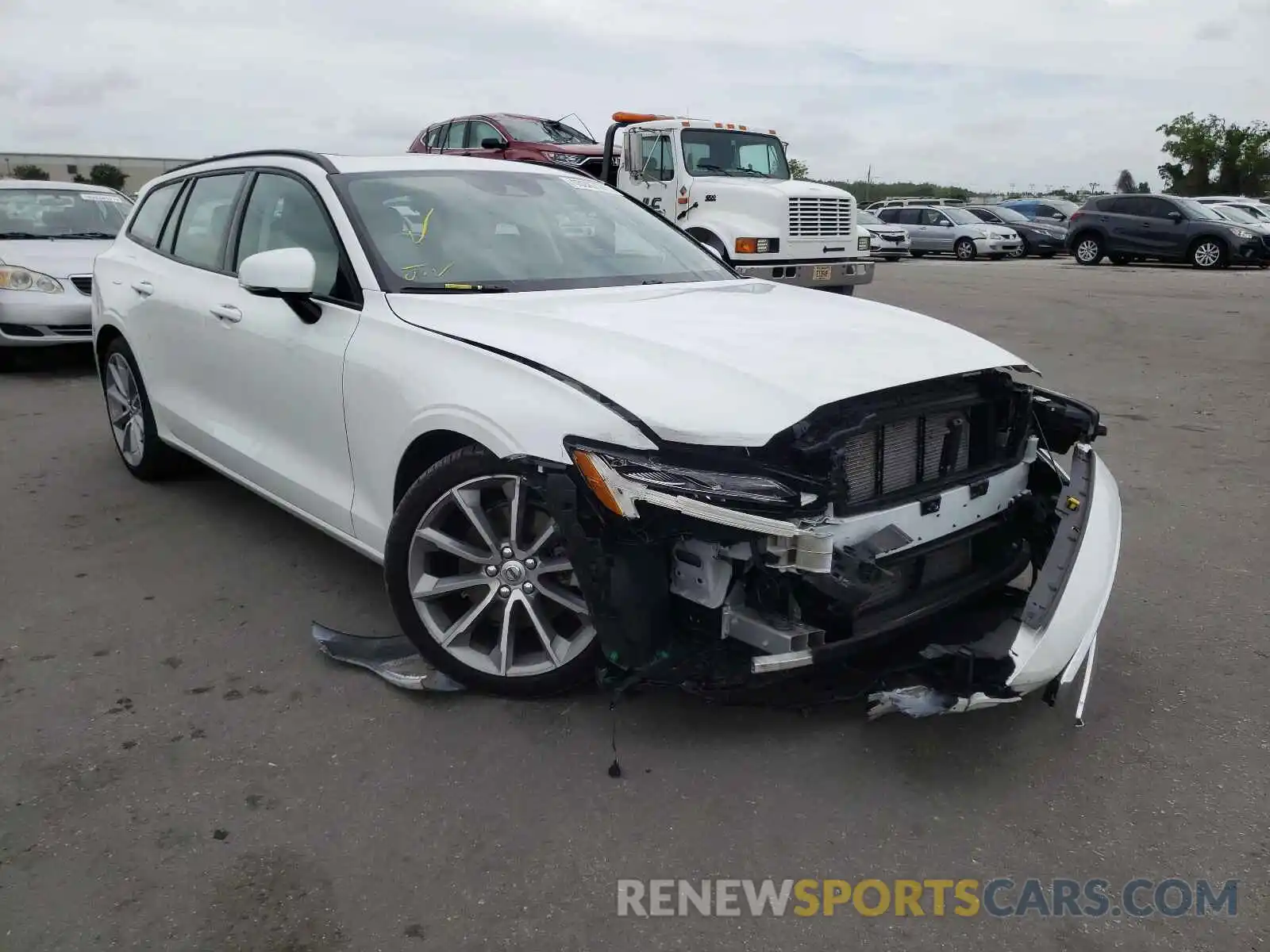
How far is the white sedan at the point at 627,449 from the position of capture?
106 inches

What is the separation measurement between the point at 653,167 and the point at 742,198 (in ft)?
4.31

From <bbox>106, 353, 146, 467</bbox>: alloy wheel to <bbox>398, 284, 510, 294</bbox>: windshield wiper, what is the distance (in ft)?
8.33

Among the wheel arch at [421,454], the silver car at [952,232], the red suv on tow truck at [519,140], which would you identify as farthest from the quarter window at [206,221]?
the silver car at [952,232]

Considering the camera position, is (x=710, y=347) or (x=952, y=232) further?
(x=952, y=232)

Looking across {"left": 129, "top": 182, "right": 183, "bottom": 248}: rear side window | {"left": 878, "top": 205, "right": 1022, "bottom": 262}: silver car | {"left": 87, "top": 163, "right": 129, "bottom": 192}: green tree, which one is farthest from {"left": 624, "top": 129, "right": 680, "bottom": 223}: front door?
{"left": 87, "top": 163, "right": 129, "bottom": 192}: green tree

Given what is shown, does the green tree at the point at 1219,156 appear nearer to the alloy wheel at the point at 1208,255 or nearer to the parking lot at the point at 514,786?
the alloy wheel at the point at 1208,255

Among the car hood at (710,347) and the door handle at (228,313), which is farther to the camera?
the door handle at (228,313)

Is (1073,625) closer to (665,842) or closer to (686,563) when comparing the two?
(686,563)

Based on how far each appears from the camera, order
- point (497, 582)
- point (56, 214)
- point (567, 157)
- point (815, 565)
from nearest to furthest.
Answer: point (815, 565), point (497, 582), point (56, 214), point (567, 157)

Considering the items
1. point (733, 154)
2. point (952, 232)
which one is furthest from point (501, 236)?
point (952, 232)

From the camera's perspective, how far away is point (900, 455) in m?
3.01

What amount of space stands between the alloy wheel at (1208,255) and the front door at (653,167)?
578 inches

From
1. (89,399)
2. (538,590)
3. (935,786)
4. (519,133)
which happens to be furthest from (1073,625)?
(519,133)

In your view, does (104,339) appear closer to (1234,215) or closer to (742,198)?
(742,198)
